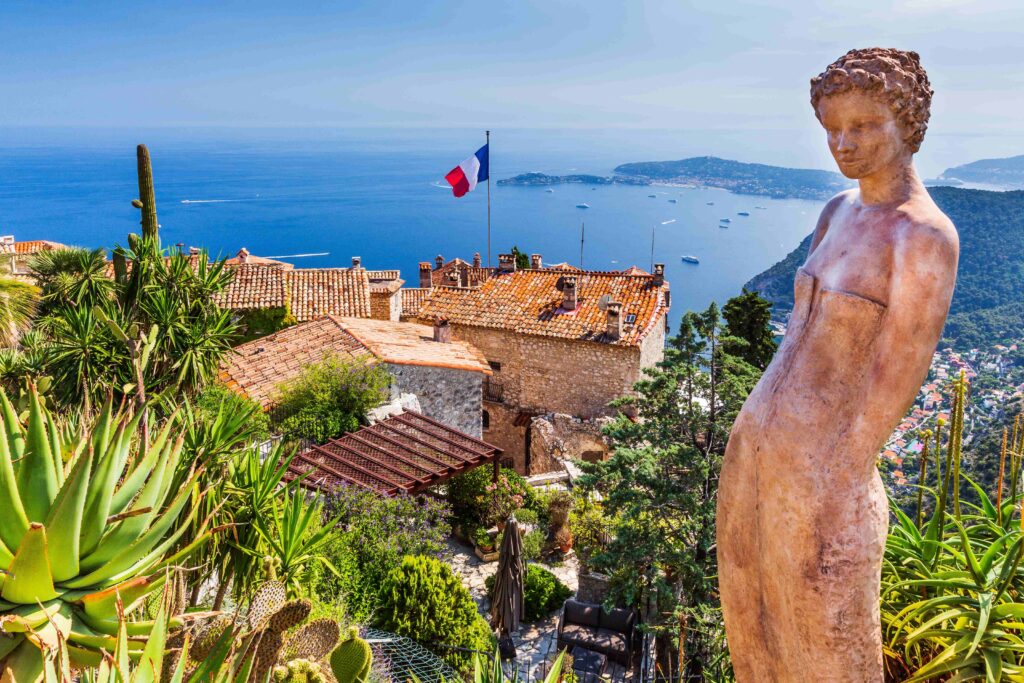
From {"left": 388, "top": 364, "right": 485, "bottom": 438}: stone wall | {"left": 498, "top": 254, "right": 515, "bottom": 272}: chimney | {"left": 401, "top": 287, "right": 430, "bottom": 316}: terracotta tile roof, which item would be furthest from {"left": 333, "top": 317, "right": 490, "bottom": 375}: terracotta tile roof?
{"left": 401, "top": 287, "right": 430, "bottom": 316}: terracotta tile roof

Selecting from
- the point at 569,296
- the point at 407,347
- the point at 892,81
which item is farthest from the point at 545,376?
the point at 892,81

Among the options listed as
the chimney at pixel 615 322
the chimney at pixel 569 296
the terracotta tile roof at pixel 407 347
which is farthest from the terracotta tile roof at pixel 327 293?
the chimney at pixel 615 322

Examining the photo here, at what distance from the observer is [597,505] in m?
13.0

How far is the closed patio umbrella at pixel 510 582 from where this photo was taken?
998cm

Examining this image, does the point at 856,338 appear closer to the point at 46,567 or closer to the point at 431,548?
the point at 46,567

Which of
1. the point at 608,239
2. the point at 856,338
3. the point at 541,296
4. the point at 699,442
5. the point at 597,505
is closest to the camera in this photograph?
the point at 856,338

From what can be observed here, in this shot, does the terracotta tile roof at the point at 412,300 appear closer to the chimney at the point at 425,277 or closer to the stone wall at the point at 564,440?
the chimney at the point at 425,277

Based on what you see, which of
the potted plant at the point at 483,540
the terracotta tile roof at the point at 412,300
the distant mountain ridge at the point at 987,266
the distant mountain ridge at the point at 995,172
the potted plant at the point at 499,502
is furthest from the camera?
the distant mountain ridge at the point at 995,172

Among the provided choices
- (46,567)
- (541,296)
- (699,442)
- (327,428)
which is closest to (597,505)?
(699,442)

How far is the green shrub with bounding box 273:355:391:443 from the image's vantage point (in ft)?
45.1

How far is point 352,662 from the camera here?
18.7 ft

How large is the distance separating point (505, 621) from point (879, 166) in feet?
29.3

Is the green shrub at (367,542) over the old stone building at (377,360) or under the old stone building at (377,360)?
under

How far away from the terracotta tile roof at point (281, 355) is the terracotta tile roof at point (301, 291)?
3.25 m
